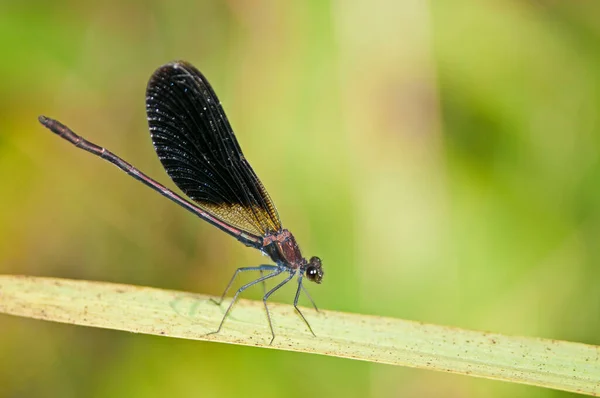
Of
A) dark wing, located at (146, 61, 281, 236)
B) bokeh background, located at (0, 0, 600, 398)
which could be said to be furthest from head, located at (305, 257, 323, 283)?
dark wing, located at (146, 61, 281, 236)

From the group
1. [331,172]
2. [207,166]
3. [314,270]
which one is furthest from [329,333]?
[207,166]

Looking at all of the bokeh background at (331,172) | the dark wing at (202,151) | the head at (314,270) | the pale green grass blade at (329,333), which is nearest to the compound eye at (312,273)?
the head at (314,270)

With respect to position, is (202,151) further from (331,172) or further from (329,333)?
(329,333)

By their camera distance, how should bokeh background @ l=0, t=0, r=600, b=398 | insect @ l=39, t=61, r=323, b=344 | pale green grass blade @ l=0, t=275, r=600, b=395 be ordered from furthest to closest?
insect @ l=39, t=61, r=323, b=344 < bokeh background @ l=0, t=0, r=600, b=398 < pale green grass blade @ l=0, t=275, r=600, b=395

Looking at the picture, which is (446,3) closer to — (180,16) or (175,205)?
(180,16)

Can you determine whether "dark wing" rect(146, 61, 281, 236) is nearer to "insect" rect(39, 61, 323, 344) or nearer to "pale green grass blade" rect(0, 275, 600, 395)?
"insect" rect(39, 61, 323, 344)

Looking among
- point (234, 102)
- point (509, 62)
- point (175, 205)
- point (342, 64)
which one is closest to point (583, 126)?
point (509, 62)
